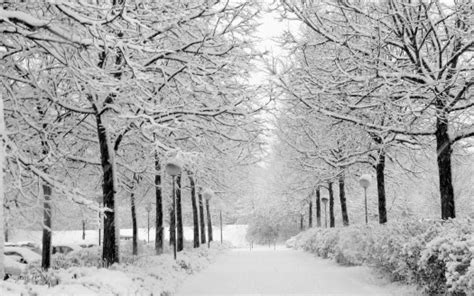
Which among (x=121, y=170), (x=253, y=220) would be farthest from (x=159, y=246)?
(x=253, y=220)

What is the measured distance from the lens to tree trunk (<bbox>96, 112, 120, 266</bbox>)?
9938 millimetres

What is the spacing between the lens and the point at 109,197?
33.2 ft

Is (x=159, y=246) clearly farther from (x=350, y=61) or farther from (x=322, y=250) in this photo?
(x=350, y=61)

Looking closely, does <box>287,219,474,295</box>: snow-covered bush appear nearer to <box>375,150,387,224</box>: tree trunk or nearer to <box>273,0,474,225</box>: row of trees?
<box>273,0,474,225</box>: row of trees

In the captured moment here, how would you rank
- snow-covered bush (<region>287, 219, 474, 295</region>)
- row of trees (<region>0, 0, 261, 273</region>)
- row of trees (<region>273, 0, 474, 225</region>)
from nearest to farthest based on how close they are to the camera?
1. snow-covered bush (<region>287, 219, 474, 295</region>)
2. row of trees (<region>0, 0, 261, 273</region>)
3. row of trees (<region>273, 0, 474, 225</region>)

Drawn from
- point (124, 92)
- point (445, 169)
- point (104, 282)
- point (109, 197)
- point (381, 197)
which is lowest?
point (104, 282)

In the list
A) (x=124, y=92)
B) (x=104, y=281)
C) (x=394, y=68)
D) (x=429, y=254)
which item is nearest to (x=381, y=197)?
(x=394, y=68)

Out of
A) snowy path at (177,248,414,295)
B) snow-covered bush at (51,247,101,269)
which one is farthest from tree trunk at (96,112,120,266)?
snowy path at (177,248,414,295)

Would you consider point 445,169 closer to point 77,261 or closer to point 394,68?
point 394,68

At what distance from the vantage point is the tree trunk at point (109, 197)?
9938mm

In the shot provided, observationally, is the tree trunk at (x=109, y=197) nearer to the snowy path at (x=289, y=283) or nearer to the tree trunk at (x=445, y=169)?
the snowy path at (x=289, y=283)

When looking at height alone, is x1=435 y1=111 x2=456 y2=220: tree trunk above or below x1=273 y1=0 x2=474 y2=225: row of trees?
below

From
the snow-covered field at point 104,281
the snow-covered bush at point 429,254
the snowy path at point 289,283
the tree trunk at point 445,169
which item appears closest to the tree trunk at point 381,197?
the snowy path at point 289,283

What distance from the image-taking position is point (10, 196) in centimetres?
1067
